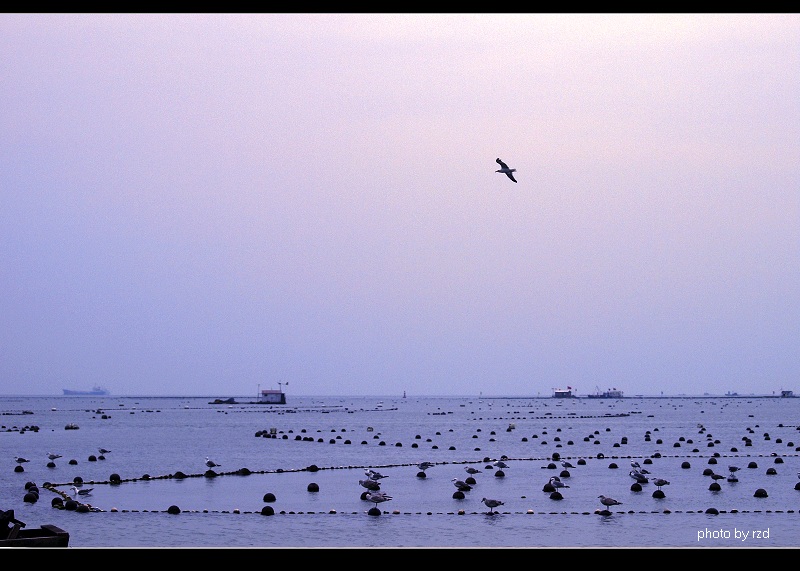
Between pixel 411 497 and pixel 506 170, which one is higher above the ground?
pixel 506 170

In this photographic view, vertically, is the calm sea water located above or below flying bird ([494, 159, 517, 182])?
below

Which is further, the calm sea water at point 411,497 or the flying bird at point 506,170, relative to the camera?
the calm sea water at point 411,497

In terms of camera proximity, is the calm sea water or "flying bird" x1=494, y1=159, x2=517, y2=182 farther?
the calm sea water

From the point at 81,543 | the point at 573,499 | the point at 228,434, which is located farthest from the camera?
the point at 228,434

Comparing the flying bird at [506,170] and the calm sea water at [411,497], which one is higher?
the flying bird at [506,170]

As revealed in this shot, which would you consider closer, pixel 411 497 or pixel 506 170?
pixel 506 170

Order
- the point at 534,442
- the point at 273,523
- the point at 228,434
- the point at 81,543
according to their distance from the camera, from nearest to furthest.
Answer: the point at 81,543
the point at 273,523
the point at 534,442
the point at 228,434

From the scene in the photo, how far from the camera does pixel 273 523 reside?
87.5 feet
